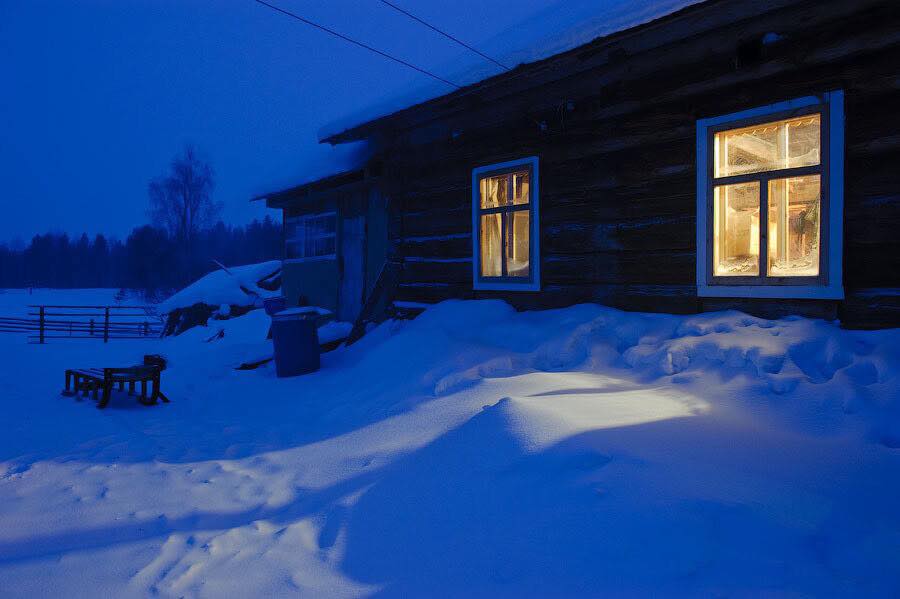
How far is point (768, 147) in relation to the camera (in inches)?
237

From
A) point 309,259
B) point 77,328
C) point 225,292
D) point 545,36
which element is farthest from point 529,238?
point 77,328

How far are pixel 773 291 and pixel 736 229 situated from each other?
0.95 meters

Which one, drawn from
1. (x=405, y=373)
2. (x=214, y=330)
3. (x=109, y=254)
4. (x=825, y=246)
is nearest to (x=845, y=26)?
(x=825, y=246)

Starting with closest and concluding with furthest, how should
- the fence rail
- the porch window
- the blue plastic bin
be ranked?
the blue plastic bin
the porch window
the fence rail

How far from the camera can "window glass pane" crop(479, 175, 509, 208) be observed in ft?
28.1

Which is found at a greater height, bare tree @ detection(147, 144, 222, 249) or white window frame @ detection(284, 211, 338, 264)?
bare tree @ detection(147, 144, 222, 249)

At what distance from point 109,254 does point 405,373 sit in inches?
4619

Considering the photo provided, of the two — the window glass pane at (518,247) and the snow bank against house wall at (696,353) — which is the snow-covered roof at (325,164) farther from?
the snow bank against house wall at (696,353)

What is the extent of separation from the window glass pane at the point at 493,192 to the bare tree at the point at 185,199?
3985cm

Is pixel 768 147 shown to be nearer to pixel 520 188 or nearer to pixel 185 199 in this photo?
pixel 520 188

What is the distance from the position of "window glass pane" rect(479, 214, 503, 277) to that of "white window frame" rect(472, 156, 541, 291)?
0.28 ft

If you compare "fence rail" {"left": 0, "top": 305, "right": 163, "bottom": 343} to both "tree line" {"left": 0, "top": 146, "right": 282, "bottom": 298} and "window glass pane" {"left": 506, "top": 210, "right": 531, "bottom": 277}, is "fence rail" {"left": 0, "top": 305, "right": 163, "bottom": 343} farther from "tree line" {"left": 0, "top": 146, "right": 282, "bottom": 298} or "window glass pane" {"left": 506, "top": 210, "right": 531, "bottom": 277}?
"window glass pane" {"left": 506, "top": 210, "right": 531, "bottom": 277}

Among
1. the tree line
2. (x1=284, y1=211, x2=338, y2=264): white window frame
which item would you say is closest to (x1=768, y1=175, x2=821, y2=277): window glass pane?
(x1=284, y1=211, x2=338, y2=264): white window frame

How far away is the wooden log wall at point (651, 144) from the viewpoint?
5.05m
